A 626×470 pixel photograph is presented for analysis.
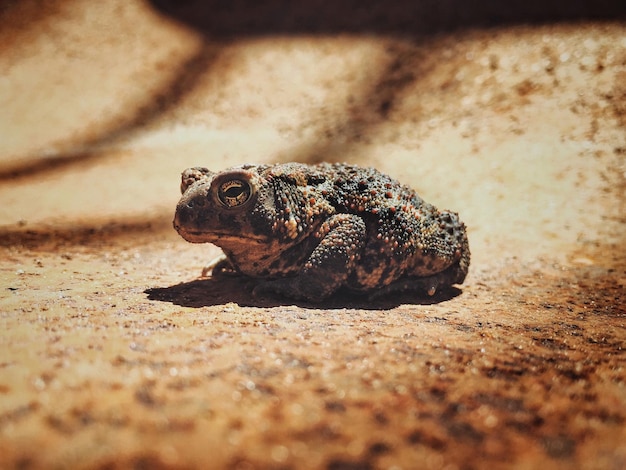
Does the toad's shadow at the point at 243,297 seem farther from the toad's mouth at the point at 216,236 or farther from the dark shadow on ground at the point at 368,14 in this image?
the dark shadow on ground at the point at 368,14

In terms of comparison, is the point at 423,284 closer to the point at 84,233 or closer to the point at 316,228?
the point at 316,228

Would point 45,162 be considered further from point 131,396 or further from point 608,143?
point 608,143

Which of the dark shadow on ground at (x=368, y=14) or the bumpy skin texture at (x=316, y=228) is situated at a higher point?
the dark shadow on ground at (x=368, y=14)

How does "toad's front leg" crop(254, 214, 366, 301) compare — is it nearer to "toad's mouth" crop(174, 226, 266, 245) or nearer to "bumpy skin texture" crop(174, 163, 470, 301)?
"bumpy skin texture" crop(174, 163, 470, 301)

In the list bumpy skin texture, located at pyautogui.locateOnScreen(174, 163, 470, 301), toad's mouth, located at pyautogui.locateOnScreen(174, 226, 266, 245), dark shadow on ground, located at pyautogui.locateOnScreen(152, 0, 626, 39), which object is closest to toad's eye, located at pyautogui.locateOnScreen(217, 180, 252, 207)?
bumpy skin texture, located at pyautogui.locateOnScreen(174, 163, 470, 301)

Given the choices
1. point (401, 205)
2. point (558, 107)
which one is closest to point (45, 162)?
point (401, 205)

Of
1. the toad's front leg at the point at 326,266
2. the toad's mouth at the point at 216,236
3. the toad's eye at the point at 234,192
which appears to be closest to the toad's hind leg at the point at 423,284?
the toad's front leg at the point at 326,266
